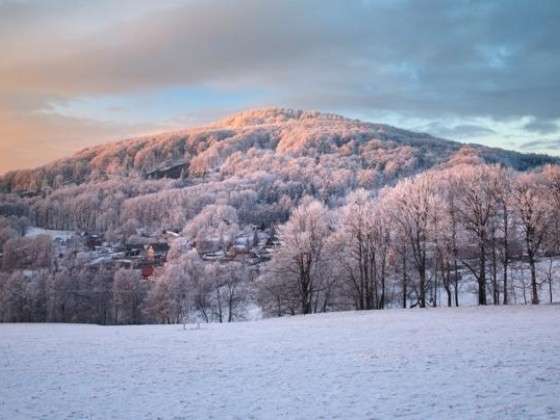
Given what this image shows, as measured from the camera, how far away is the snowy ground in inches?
599

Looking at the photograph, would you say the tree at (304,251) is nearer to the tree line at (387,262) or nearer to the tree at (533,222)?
the tree line at (387,262)

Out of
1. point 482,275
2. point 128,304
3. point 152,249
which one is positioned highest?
point 152,249

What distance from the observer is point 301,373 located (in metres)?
20.2

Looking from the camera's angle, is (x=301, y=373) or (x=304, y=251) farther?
(x=304, y=251)

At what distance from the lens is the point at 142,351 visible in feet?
90.3

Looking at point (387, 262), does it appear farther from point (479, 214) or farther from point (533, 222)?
point (533, 222)

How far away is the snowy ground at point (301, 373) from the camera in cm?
1523

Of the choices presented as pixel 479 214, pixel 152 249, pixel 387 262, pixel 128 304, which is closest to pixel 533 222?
pixel 479 214

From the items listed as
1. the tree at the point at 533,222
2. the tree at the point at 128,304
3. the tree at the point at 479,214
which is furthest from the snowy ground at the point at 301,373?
the tree at the point at 128,304

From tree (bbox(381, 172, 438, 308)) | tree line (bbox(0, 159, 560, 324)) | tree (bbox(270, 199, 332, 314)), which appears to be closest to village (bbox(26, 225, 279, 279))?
tree line (bbox(0, 159, 560, 324))

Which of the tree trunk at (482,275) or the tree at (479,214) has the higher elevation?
the tree at (479,214)

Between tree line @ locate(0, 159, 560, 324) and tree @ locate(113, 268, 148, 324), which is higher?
tree line @ locate(0, 159, 560, 324)

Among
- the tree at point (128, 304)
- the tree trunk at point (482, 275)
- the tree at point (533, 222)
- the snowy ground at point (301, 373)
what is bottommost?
the tree at point (128, 304)

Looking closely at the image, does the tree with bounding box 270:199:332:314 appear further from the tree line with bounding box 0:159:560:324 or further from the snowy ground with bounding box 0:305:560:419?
the snowy ground with bounding box 0:305:560:419
